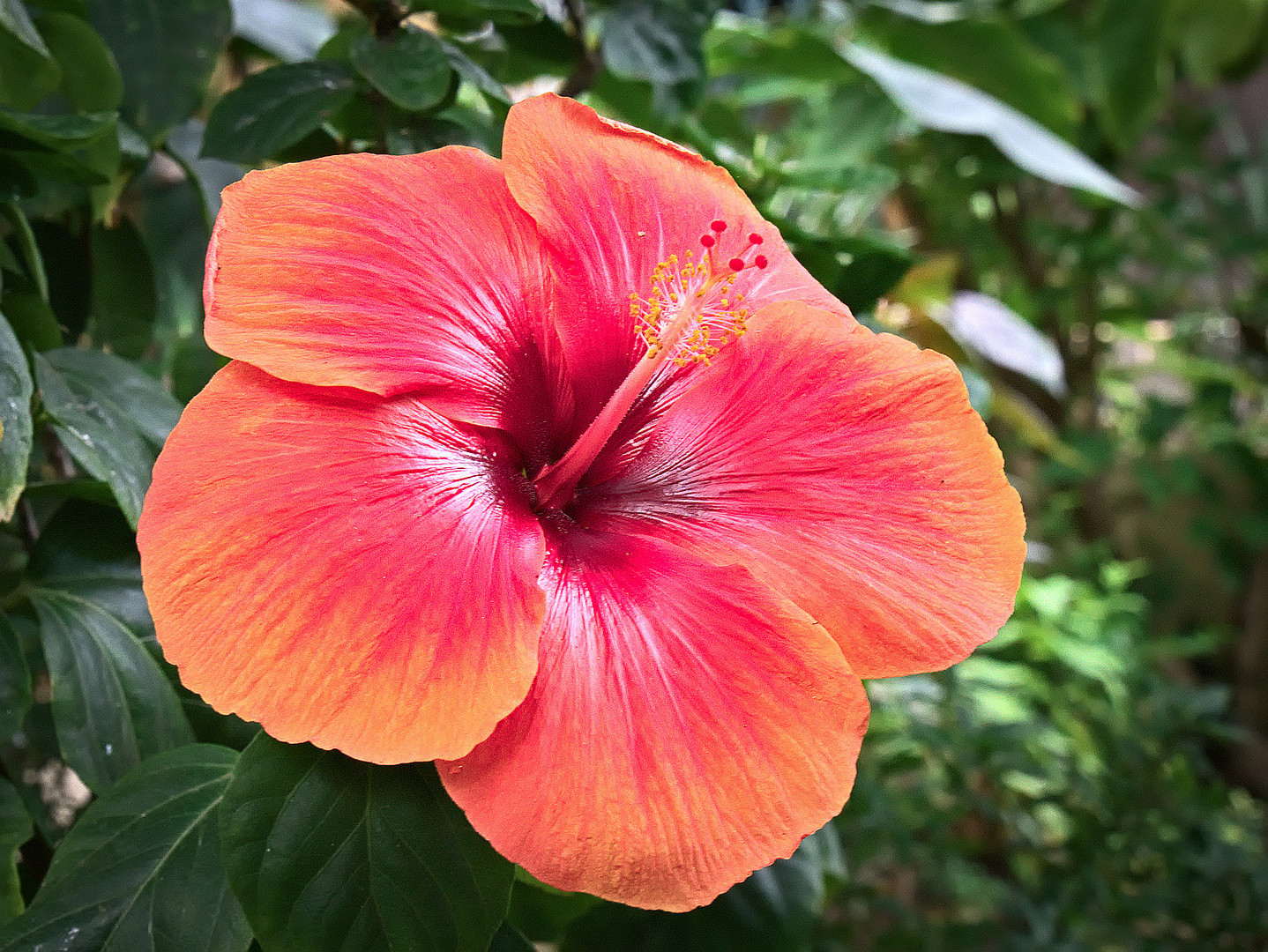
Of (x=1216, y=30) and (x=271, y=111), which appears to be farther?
(x=1216, y=30)

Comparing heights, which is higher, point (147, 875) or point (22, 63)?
point (22, 63)

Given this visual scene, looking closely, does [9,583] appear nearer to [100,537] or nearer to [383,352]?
[100,537]

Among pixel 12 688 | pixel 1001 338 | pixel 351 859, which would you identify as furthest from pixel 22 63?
pixel 1001 338

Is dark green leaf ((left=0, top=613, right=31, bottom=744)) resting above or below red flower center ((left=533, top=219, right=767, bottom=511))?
below

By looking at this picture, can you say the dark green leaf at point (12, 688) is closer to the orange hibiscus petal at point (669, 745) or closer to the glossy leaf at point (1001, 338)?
the orange hibiscus petal at point (669, 745)

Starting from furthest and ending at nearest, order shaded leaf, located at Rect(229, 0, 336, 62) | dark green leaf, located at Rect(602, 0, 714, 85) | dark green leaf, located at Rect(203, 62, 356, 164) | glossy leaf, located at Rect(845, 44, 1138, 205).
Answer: glossy leaf, located at Rect(845, 44, 1138, 205) < shaded leaf, located at Rect(229, 0, 336, 62) < dark green leaf, located at Rect(602, 0, 714, 85) < dark green leaf, located at Rect(203, 62, 356, 164)

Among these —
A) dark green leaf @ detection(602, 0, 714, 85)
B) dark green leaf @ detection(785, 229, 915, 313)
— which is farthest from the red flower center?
dark green leaf @ detection(602, 0, 714, 85)

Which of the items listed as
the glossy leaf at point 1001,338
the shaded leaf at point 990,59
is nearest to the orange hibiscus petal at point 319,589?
the glossy leaf at point 1001,338

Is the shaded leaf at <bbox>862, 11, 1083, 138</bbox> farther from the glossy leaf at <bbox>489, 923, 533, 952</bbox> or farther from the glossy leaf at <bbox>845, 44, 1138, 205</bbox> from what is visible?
the glossy leaf at <bbox>489, 923, 533, 952</bbox>

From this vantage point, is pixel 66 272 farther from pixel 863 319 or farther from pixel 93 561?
pixel 863 319

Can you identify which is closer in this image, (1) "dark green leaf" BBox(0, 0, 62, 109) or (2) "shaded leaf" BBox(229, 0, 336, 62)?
(1) "dark green leaf" BBox(0, 0, 62, 109)
